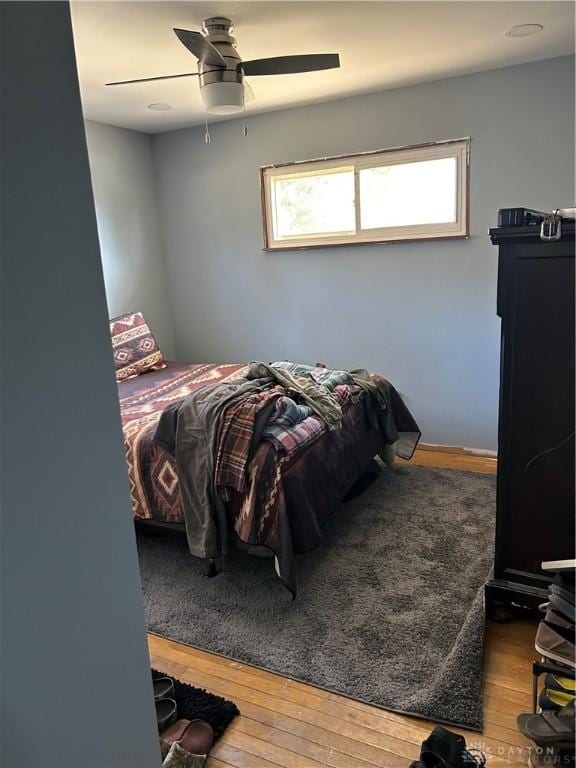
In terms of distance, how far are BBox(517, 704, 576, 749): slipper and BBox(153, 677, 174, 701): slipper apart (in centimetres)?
112

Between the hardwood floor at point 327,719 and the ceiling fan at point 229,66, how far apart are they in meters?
2.56

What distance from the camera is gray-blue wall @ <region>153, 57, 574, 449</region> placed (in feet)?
11.6

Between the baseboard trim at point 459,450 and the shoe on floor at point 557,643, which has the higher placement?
the shoe on floor at point 557,643

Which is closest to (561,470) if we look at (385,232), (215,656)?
(215,656)

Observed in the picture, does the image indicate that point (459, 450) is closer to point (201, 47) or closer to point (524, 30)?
point (524, 30)

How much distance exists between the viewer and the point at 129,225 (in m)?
4.67

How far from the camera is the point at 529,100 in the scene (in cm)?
344

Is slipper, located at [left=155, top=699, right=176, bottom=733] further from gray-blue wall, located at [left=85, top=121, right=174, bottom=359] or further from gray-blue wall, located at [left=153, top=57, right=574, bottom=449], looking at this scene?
gray-blue wall, located at [left=85, top=121, right=174, bottom=359]

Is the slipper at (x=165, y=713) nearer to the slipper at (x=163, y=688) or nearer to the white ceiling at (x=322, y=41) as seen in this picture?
the slipper at (x=163, y=688)

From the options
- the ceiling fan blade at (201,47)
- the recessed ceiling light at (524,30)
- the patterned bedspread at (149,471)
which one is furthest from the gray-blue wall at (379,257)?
the patterned bedspread at (149,471)

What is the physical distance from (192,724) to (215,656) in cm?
36

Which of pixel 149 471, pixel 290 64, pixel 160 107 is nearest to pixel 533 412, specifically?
pixel 149 471

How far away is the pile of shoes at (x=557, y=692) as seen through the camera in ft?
4.96

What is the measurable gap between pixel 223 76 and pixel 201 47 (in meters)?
0.28
